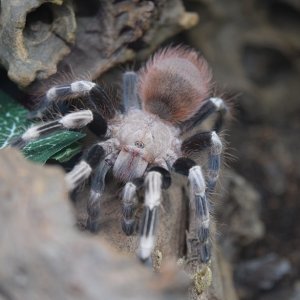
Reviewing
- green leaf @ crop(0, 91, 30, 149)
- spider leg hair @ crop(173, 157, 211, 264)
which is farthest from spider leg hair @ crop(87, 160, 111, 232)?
green leaf @ crop(0, 91, 30, 149)

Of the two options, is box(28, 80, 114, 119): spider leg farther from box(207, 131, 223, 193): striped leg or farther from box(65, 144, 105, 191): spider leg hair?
box(207, 131, 223, 193): striped leg

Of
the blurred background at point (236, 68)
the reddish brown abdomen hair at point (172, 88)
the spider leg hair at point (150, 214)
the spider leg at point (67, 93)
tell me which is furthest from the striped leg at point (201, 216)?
the spider leg at point (67, 93)

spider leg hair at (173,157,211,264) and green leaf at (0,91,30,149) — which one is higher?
spider leg hair at (173,157,211,264)

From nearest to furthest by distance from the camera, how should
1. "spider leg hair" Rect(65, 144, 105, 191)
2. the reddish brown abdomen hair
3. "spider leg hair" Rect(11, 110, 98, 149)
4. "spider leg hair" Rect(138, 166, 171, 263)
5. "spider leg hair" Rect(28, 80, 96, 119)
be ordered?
"spider leg hair" Rect(138, 166, 171, 263) < "spider leg hair" Rect(65, 144, 105, 191) < "spider leg hair" Rect(11, 110, 98, 149) < "spider leg hair" Rect(28, 80, 96, 119) < the reddish brown abdomen hair

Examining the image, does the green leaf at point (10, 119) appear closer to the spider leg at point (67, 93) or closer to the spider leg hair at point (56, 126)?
the spider leg at point (67, 93)

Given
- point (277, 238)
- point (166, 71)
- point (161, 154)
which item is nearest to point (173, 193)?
point (161, 154)

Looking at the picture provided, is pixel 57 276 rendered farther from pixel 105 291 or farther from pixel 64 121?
pixel 64 121

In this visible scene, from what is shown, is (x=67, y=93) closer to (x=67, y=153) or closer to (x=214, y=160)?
(x=67, y=153)
